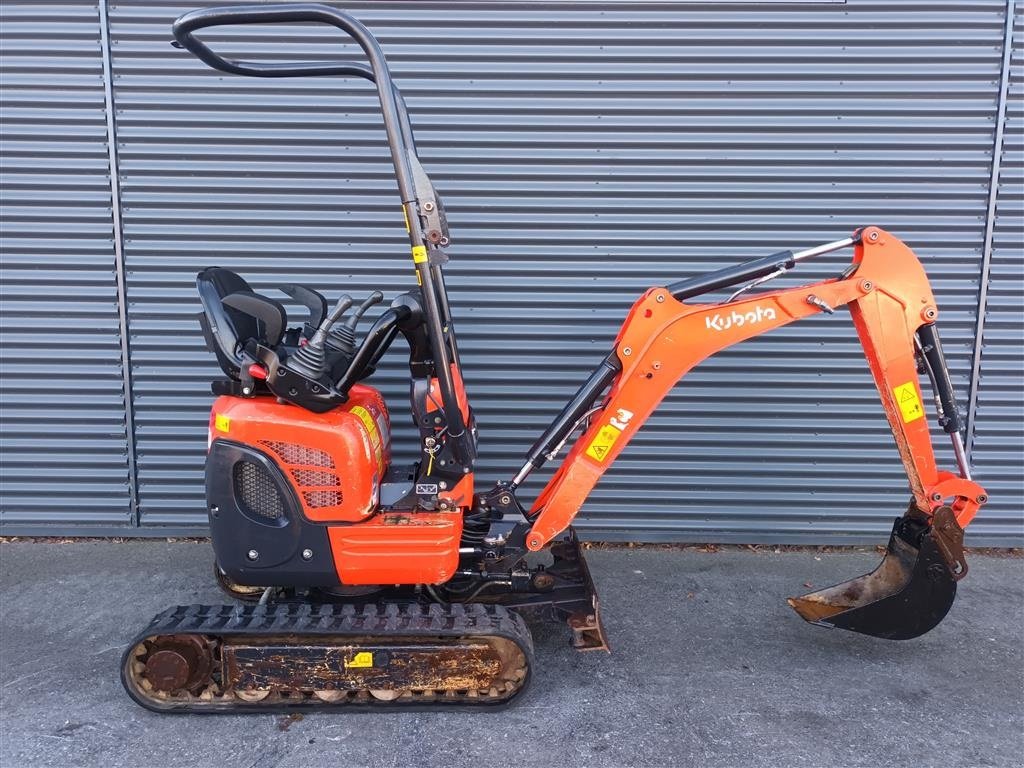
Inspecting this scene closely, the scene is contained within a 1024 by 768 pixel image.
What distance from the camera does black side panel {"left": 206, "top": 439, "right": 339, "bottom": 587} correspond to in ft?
10.8

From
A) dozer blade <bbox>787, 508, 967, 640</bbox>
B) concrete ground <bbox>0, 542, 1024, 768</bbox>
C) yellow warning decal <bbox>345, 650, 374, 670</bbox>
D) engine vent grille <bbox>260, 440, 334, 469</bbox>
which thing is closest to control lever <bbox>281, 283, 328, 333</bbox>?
engine vent grille <bbox>260, 440, 334, 469</bbox>

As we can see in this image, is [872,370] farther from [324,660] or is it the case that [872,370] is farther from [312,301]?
[324,660]

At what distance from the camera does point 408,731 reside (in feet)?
10.3

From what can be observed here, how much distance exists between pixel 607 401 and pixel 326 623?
5.32ft

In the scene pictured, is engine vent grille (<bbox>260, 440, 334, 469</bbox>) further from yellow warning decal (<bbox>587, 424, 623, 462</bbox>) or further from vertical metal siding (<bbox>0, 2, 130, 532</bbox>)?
vertical metal siding (<bbox>0, 2, 130, 532</bbox>)

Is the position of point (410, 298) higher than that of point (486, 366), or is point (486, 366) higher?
point (410, 298)

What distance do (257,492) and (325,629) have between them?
2.26ft

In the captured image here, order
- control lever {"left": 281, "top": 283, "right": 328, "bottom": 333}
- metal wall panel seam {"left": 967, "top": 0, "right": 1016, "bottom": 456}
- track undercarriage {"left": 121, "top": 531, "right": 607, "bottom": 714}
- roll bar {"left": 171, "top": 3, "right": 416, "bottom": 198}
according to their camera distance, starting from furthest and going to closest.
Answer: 1. metal wall panel seam {"left": 967, "top": 0, "right": 1016, "bottom": 456}
2. control lever {"left": 281, "top": 283, "right": 328, "bottom": 333}
3. track undercarriage {"left": 121, "top": 531, "right": 607, "bottom": 714}
4. roll bar {"left": 171, "top": 3, "right": 416, "bottom": 198}

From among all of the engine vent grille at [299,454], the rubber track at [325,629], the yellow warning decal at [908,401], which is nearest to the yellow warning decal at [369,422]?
the engine vent grille at [299,454]

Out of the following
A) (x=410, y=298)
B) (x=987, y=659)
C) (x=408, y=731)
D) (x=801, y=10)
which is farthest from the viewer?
(x=801, y=10)

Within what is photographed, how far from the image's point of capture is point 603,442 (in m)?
3.49

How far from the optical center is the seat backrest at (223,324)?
3.37 m

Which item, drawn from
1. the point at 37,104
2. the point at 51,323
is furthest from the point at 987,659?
the point at 37,104

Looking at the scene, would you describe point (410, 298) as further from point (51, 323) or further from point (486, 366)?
point (51, 323)
